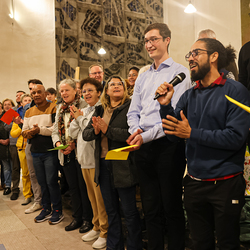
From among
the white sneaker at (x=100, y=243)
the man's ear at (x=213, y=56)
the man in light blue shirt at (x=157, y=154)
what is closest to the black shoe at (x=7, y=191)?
the white sneaker at (x=100, y=243)

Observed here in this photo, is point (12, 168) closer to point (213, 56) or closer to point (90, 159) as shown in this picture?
point (90, 159)

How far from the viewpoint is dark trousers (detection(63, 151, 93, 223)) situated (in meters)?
3.21

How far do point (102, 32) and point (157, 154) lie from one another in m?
9.19

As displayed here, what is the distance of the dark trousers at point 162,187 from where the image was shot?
1922 millimetres

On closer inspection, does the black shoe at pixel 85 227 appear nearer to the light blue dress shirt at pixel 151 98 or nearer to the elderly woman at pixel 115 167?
the elderly woman at pixel 115 167

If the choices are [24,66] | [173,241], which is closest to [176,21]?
[24,66]

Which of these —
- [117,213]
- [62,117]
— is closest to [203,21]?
[62,117]

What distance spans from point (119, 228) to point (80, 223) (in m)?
1.02

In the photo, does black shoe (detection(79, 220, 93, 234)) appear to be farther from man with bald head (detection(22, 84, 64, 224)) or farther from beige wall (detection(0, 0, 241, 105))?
beige wall (detection(0, 0, 241, 105))

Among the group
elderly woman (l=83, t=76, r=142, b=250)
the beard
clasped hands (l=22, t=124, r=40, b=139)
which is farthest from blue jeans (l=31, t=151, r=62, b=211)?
the beard

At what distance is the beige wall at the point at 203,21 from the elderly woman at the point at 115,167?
188 inches

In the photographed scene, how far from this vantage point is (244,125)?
1.45 meters

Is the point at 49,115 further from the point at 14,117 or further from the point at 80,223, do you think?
the point at 80,223

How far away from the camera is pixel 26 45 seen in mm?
8195
